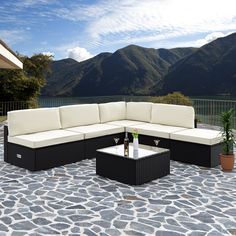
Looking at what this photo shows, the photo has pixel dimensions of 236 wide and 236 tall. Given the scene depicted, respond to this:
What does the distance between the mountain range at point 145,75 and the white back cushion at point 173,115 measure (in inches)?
1210

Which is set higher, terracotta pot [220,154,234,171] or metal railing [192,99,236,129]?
metal railing [192,99,236,129]

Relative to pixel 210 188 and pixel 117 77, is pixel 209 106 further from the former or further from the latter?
pixel 117 77

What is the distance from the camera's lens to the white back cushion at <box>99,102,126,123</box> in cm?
724

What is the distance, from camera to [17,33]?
20.2m

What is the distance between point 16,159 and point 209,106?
6.71 m

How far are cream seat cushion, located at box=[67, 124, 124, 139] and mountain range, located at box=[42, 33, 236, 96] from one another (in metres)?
31.4

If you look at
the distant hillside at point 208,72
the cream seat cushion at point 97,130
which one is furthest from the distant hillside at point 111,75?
the cream seat cushion at point 97,130

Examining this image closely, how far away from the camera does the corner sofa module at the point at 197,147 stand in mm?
5520

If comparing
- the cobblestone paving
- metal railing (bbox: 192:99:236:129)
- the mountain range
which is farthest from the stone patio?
the mountain range

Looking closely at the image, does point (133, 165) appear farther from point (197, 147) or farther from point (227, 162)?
point (227, 162)

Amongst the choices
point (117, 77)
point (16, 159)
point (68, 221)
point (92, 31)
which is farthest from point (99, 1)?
point (117, 77)

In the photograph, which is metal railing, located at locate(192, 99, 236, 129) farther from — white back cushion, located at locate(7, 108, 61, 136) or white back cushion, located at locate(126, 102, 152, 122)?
white back cushion, located at locate(7, 108, 61, 136)

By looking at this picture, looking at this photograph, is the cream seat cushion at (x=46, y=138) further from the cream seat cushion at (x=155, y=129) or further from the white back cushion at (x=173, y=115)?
the white back cushion at (x=173, y=115)

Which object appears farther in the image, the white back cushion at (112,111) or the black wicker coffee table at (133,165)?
the white back cushion at (112,111)
